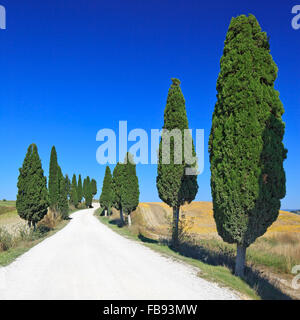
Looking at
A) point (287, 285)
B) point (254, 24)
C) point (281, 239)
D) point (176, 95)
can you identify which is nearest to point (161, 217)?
point (281, 239)

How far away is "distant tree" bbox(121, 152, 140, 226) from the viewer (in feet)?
84.1

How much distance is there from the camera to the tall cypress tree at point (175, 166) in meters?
12.4

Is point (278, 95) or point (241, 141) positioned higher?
point (278, 95)

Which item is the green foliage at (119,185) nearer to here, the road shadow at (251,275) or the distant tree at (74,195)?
the road shadow at (251,275)

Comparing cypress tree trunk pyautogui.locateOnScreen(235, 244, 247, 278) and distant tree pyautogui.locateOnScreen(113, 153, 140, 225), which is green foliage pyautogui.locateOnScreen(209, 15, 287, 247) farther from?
distant tree pyautogui.locateOnScreen(113, 153, 140, 225)

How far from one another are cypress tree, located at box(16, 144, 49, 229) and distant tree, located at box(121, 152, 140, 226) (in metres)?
9.68

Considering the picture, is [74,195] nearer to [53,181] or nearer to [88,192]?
[88,192]

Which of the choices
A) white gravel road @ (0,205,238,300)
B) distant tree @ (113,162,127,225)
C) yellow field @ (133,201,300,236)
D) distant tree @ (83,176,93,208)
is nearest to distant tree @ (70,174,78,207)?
distant tree @ (83,176,93,208)

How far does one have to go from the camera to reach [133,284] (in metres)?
5.55
